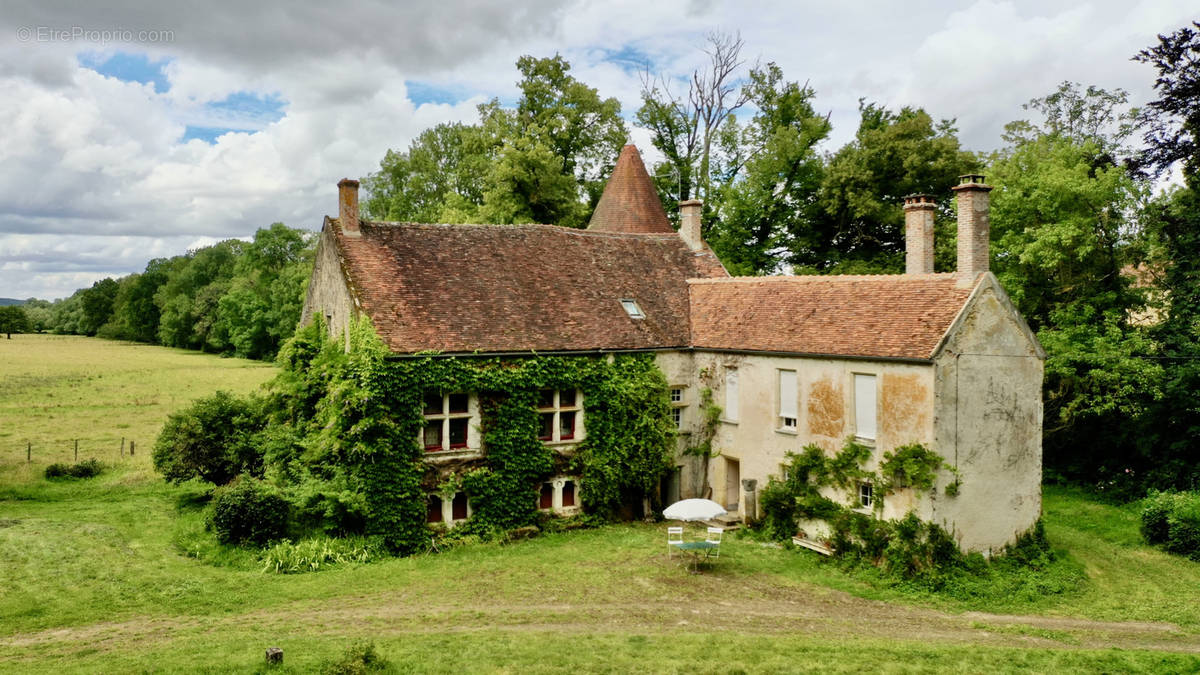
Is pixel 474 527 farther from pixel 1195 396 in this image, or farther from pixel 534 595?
pixel 1195 396

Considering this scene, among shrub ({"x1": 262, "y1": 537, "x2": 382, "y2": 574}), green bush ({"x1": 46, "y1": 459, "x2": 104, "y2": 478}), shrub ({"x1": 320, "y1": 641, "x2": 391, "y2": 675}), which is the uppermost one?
green bush ({"x1": 46, "y1": 459, "x2": 104, "y2": 478})

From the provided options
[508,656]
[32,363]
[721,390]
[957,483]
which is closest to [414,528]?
[508,656]

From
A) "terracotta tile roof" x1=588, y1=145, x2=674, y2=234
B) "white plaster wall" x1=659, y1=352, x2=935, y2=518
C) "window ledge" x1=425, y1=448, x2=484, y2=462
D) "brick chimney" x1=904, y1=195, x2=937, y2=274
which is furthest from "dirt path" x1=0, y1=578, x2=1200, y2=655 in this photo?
"terracotta tile roof" x1=588, y1=145, x2=674, y2=234

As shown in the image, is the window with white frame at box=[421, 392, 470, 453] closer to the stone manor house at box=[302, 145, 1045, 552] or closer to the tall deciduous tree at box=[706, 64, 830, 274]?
the stone manor house at box=[302, 145, 1045, 552]

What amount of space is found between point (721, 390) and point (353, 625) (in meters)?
13.9

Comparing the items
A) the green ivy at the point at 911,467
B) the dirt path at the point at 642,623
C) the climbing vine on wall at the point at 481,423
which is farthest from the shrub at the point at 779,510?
the dirt path at the point at 642,623

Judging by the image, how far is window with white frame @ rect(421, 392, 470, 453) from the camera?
21.2 metres

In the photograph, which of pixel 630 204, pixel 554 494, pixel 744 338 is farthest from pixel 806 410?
pixel 630 204

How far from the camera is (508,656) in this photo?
1277cm

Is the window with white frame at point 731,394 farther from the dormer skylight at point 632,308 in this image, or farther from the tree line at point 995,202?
the tree line at point 995,202

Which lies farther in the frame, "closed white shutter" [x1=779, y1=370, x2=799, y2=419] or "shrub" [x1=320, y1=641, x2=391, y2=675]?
"closed white shutter" [x1=779, y1=370, x2=799, y2=419]

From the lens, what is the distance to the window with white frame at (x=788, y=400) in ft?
71.8

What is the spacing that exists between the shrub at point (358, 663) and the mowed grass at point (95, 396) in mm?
22003

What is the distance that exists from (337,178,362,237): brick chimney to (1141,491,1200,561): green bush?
2624 cm
